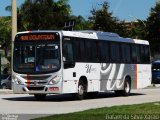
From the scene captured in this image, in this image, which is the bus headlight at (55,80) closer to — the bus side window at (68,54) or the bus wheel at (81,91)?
the bus side window at (68,54)

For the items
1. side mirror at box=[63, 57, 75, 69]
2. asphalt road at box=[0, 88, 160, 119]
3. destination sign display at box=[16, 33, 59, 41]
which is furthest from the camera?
destination sign display at box=[16, 33, 59, 41]

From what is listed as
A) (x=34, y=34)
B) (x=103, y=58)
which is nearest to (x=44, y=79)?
(x=34, y=34)

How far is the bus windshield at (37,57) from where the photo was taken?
79.2 ft

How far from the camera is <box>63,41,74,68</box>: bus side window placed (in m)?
24.3

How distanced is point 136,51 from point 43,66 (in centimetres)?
835

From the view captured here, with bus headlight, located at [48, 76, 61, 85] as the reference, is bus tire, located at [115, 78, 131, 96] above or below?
below

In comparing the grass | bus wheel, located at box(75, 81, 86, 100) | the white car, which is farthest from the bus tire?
the white car

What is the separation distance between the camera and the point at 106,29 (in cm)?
6166

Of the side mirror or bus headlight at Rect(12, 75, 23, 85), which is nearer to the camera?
the side mirror

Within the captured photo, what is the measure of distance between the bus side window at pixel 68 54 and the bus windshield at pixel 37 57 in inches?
13.4

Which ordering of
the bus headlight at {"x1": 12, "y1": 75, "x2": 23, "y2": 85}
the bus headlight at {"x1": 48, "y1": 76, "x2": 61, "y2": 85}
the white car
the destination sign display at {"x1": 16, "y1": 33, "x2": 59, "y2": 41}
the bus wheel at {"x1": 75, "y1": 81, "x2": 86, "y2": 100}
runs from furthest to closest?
the white car
the bus wheel at {"x1": 75, "y1": 81, "x2": 86, "y2": 100}
the bus headlight at {"x1": 12, "y1": 75, "x2": 23, "y2": 85}
the destination sign display at {"x1": 16, "y1": 33, "x2": 59, "y2": 41}
the bus headlight at {"x1": 48, "y1": 76, "x2": 61, "y2": 85}

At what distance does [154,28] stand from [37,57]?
4158 cm

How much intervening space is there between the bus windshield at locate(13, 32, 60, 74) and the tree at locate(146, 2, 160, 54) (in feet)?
134

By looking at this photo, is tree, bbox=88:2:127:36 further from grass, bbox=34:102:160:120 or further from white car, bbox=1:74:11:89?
grass, bbox=34:102:160:120
